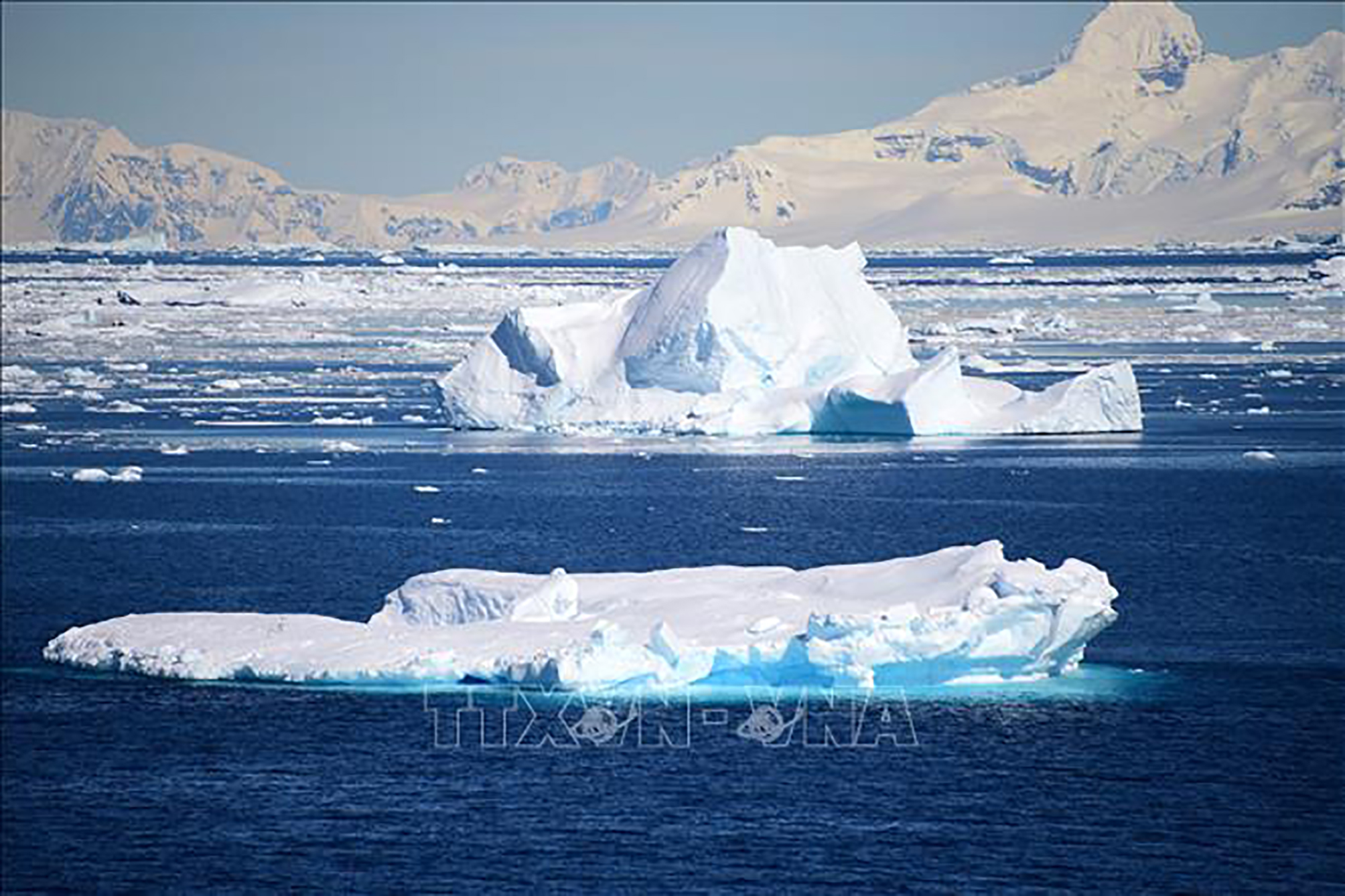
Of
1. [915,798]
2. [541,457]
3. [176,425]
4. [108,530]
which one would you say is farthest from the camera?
[176,425]

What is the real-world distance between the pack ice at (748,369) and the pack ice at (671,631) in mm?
21506

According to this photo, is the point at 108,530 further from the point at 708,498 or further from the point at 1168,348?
the point at 1168,348

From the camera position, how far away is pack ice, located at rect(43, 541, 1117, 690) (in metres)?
26.0

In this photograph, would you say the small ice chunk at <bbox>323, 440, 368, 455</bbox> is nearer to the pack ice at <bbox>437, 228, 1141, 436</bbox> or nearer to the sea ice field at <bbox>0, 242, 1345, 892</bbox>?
Result: the sea ice field at <bbox>0, 242, 1345, 892</bbox>

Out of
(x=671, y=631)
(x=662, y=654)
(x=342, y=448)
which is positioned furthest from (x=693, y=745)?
(x=342, y=448)

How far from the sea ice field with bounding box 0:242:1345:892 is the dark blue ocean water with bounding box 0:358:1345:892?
65mm

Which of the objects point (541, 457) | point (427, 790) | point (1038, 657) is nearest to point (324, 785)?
point (427, 790)

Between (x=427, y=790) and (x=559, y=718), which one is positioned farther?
(x=559, y=718)

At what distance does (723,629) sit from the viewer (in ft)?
88.1

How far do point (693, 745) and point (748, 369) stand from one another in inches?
Answer: 1086

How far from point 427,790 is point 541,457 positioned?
2728cm

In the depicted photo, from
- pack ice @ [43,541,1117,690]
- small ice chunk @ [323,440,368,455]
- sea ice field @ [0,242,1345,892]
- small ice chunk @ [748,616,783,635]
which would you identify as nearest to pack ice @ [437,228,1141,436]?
sea ice field @ [0,242,1345,892]

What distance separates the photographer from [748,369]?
51594 mm

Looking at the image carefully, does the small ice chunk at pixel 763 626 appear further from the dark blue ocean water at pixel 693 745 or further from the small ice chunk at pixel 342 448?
the small ice chunk at pixel 342 448
